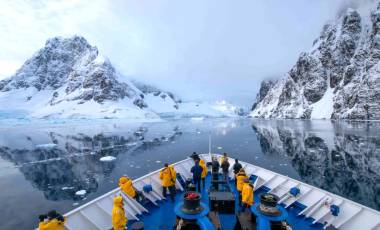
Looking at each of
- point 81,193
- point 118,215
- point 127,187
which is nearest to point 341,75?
point 81,193

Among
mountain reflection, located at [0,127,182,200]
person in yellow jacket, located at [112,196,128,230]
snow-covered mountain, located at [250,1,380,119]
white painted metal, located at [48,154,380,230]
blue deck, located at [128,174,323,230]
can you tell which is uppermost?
snow-covered mountain, located at [250,1,380,119]

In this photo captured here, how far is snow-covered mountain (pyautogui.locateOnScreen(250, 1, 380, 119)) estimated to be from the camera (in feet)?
374

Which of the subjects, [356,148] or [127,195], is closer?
[127,195]

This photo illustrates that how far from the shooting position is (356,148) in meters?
34.3

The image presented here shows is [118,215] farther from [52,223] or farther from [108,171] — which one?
[108,171]

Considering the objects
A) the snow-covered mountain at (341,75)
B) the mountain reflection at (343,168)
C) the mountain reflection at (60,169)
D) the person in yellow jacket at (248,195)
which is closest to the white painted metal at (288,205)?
the person in yellow jacket at (248,195)

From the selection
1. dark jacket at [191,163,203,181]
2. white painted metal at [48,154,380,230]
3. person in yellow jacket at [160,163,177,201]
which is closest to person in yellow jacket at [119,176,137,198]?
white painted metal at [48,154,380,230]

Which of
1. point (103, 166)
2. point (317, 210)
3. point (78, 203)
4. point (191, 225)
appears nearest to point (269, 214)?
point (191, 225)

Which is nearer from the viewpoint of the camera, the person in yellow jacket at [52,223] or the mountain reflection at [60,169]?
the person in yellow jacket at [52,223]

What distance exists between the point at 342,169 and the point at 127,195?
23.8 metres

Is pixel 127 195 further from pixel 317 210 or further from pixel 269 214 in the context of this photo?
pixel 317 210

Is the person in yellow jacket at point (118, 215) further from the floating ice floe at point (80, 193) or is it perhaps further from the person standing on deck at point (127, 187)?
the floating ice floe at point (80, 193)

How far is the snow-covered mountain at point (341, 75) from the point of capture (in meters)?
114

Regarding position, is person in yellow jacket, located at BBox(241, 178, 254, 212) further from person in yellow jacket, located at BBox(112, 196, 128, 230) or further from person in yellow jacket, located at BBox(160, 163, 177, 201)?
person in yellow jacket, located at BBox(112, 196, 128, 230)
